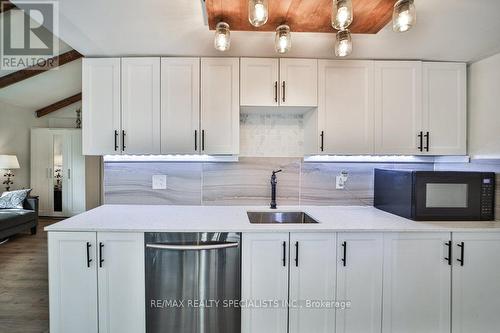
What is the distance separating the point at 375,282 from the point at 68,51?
484 centimetres

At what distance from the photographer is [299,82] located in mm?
1968

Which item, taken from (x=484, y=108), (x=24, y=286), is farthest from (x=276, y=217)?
(x=24, y=286)

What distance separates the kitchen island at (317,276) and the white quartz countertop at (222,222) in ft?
0.04

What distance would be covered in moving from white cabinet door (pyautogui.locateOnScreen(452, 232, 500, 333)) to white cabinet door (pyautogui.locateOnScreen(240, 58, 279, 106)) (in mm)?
1616

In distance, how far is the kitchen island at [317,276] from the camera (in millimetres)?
1576

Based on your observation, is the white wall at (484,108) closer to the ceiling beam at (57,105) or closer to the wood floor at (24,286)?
the wood floor at (24,286)

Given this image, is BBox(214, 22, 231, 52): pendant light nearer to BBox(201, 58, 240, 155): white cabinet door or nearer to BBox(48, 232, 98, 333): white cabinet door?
BBox(201, 58, 240, 155): white cabinet door

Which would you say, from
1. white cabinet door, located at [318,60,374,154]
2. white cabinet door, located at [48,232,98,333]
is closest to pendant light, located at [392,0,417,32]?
white cabinet door, located at [318,60,374,154]

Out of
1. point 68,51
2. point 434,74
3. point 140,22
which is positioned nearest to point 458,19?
point 434,74

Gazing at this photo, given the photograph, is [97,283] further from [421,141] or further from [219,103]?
[421,141]

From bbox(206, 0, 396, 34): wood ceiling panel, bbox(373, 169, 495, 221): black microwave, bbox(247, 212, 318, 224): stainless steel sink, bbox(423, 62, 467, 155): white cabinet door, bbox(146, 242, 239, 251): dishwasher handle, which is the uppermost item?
bbox(206, 0, 396, 34): wood ceiling panel

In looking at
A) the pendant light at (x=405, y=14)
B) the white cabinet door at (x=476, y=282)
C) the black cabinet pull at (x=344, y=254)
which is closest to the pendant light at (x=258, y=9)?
the pendant light at (x=405, y=14)

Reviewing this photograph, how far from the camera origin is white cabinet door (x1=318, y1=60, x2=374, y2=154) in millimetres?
1976

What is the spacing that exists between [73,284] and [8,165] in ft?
15.6
